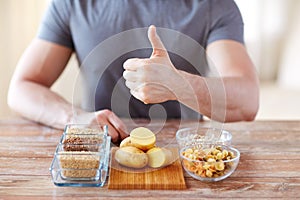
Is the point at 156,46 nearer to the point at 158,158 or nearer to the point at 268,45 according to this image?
the point at 158,158

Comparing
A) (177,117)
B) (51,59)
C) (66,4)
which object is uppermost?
(66,4)

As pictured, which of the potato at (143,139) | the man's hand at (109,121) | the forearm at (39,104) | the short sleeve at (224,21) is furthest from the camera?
the short sleeve at (224,21)

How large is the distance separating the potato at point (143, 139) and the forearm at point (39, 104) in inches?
11.7

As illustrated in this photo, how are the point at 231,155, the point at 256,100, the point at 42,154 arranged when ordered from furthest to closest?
the point at 256,100
the point at 42,154
the point at 231,155

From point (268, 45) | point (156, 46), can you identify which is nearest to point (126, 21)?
point (156, 46)

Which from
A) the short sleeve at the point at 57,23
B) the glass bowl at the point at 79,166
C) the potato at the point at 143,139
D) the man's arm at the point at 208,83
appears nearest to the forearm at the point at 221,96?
the man's arm at the point at 208,83

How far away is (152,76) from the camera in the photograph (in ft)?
3.47

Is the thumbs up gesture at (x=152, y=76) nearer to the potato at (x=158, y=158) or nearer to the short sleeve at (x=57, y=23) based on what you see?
the potato at (x=158, y=158)

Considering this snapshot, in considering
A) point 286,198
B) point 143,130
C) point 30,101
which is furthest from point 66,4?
point 286,198

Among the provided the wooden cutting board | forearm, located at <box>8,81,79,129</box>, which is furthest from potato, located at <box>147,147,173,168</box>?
forearm, located at <box>8,81,79,129</box>

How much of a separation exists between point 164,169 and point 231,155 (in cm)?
15

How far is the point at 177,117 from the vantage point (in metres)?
1.41

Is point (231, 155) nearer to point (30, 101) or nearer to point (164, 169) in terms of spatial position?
point (164, 169)

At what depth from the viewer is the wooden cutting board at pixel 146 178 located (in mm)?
945
